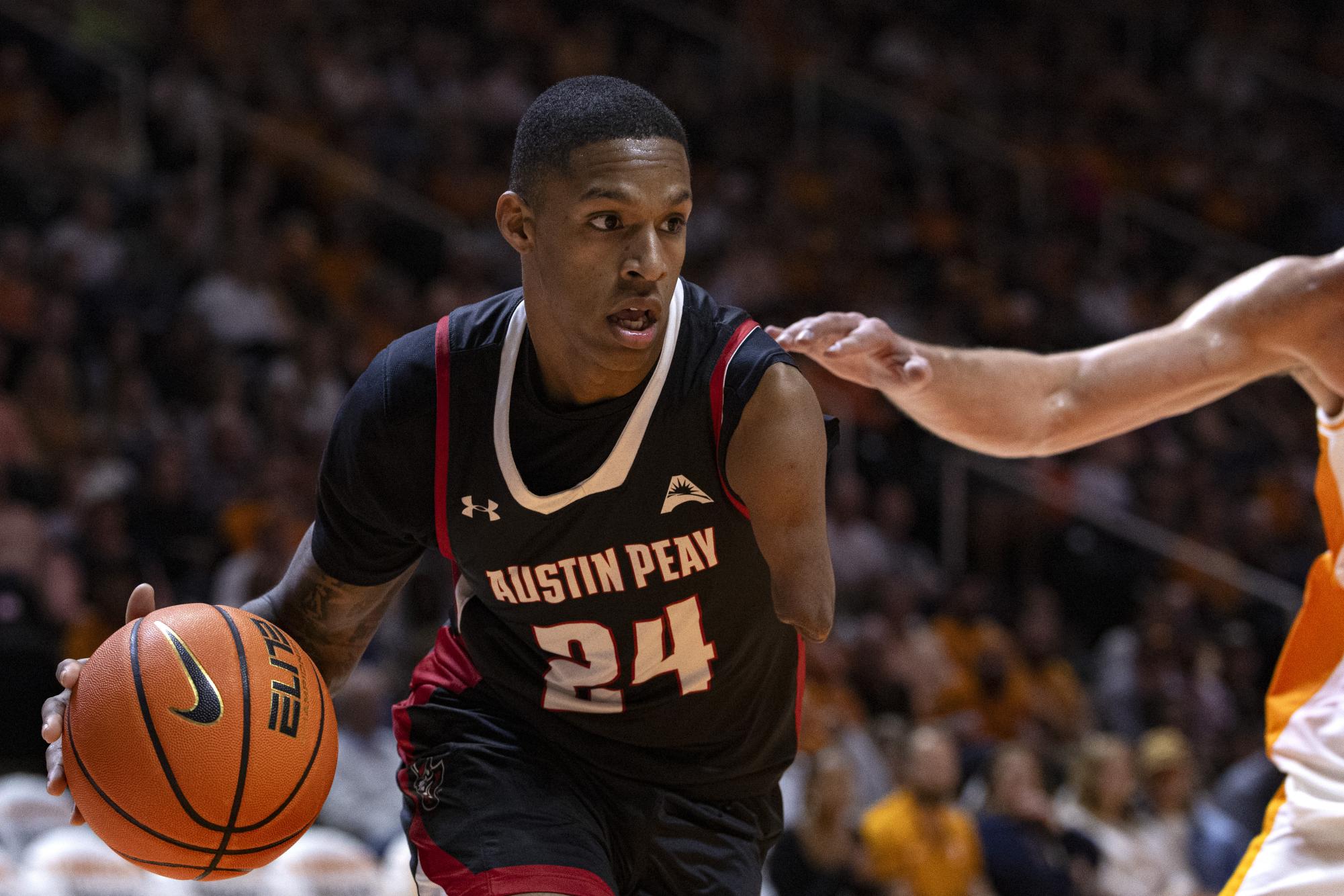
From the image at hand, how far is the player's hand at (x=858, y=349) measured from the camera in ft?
9.78

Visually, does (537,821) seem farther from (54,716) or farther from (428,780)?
(54,716)

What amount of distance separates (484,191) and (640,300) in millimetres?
8016

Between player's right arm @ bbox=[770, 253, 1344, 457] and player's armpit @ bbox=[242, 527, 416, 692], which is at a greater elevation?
player's right arm @ bbox=[770, 253, 1344, 457]

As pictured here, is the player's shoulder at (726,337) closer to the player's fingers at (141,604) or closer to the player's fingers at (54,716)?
the player's fingers at (141,604)

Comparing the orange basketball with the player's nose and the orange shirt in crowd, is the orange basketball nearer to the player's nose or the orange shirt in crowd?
the player's nose

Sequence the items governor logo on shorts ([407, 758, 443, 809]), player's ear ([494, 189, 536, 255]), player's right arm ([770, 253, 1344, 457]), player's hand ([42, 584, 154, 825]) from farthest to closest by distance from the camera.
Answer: player's right arm ([770, 253, 1344, 457]) < governor logo on shorts ([407, 758, 443, 809]) < player's hand ([42, 584, 154, 825]) < player's ear ([494, 189, 536, 255])

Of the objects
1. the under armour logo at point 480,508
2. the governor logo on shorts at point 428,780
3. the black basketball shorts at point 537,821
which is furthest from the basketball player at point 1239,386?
the governor logo on shorts at point 428,780

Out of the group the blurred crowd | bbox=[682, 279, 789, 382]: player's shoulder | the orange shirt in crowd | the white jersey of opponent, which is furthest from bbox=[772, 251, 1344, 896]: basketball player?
the orange shirt in crowd

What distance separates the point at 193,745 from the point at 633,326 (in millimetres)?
1011

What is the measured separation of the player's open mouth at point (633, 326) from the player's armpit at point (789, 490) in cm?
20

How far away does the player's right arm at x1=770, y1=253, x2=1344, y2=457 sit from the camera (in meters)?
3.15

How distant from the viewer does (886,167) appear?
12602mm

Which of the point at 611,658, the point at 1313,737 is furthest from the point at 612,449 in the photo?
the point at 1313,737

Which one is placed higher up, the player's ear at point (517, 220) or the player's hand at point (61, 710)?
the player's ear at point (517, 220)
